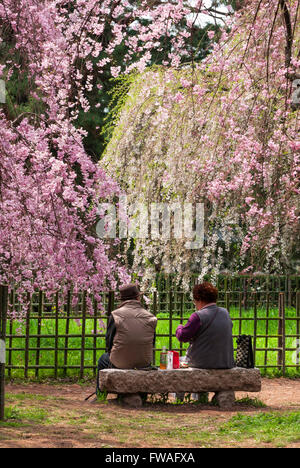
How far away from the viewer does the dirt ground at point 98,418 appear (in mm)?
4863

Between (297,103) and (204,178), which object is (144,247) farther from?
(297,103)

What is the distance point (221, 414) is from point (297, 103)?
4.87 m

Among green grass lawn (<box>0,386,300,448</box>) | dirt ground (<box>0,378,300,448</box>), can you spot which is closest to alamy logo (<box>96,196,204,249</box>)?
dirt ground (<box>0,378,300,448</box>)

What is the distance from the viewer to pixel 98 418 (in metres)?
5.85

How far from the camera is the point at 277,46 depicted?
961cm

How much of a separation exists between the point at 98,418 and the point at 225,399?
54.4 inches

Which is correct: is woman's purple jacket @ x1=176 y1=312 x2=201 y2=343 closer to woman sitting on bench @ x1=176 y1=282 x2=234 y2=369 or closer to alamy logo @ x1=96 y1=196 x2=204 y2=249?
woman sitting on bench @ x1=176 y1=282 x2=234 y2=369

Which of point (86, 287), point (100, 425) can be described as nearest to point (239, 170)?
point (86, 287)

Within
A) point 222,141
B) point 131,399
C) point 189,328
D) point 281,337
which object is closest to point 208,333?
point 189,328

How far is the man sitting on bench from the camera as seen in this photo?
6500 mm

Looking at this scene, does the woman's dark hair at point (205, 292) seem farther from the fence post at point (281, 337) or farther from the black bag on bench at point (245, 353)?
the fence post at point (281, 337)

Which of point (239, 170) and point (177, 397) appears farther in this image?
point (239, 170)

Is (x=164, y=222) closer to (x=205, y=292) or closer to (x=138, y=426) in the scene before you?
(x=205, y=292)

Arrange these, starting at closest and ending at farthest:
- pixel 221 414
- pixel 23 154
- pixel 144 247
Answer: pixel 221 414
pixel 23 154
pixel 144 247
